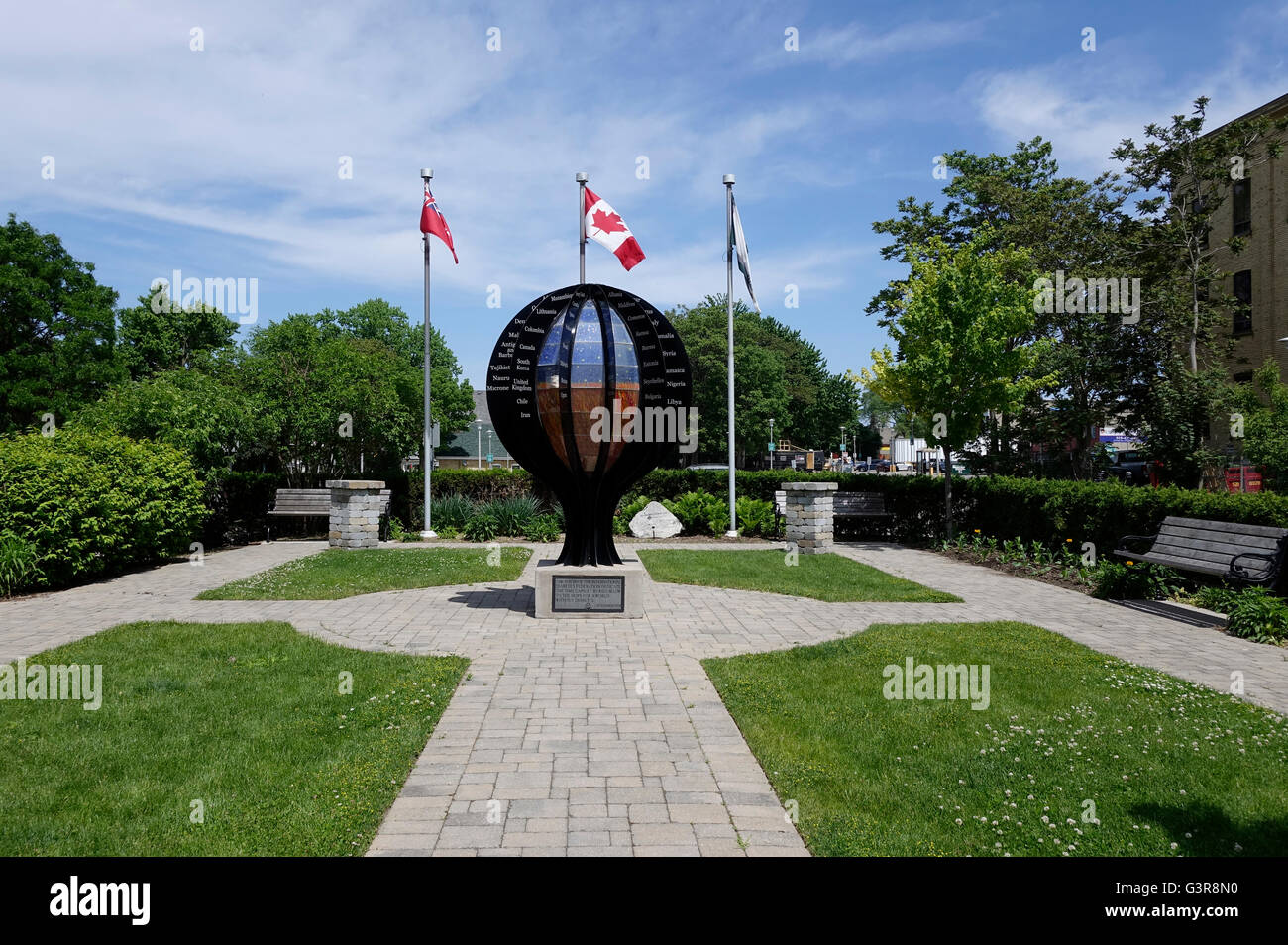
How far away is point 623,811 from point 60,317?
44.0 meters

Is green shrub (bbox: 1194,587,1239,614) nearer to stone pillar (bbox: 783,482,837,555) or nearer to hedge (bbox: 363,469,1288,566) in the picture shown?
hedge (bbox: 363,469,1288,566)

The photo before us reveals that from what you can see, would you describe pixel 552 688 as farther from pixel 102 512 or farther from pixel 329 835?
pixel 102 512

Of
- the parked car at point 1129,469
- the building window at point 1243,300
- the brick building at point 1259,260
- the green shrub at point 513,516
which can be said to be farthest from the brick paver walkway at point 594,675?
the building window at point 1243,300

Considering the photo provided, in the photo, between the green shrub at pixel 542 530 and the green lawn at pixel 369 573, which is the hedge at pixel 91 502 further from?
the green shrub at pixel 542 530

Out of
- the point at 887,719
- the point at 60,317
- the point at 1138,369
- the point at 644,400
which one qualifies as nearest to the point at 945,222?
the point at 1138,369

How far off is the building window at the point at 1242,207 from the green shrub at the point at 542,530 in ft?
106

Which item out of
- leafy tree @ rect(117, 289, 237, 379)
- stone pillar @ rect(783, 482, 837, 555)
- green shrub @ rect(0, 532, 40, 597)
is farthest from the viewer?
leafy tree @ rect(117, 289, 237, 379)

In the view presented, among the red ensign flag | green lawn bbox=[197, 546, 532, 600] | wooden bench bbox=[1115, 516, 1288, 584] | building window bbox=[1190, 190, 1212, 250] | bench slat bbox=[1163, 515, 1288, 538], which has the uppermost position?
building window bbox=[1190, 190, 1212, 250]

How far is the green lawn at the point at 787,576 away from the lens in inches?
453

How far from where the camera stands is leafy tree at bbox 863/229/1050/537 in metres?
16.1

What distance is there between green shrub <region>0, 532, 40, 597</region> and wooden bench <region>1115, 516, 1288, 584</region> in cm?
1554

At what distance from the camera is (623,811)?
14.0ft

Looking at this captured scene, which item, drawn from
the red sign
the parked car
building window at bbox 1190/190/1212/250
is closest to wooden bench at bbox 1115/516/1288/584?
the red sign

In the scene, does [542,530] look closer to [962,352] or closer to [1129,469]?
[962,352]
